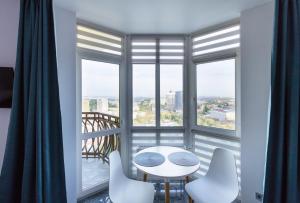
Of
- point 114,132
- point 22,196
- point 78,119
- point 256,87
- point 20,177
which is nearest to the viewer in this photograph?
point 22,196

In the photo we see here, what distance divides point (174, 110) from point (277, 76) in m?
1.65

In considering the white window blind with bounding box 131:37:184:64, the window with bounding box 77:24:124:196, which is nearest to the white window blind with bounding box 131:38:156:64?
the white window blind with bounding box 131:37:184:64

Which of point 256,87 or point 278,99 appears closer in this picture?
point 278,99

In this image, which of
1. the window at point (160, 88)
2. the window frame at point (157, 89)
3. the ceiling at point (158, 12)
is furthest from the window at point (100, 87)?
the ceiling at point (158, 12)

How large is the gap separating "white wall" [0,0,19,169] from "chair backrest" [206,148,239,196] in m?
2.30

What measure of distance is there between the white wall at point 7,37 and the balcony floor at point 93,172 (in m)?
1.09

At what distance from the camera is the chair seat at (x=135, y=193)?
64.9 inches

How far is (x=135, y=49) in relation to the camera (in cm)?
280

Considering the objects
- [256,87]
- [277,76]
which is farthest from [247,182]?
[277,76]

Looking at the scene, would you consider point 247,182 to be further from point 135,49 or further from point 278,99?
point 135,49

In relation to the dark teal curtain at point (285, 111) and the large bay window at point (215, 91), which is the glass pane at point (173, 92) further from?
the dark teal curtain at point (285, 111)

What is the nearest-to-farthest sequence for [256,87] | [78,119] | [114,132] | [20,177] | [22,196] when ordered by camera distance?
[22,196] < [20,177] < [256,87] < [78,119] < [114,132]

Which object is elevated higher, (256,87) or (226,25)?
(226,25)

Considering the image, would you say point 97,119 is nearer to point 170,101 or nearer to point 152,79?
point 152,79
